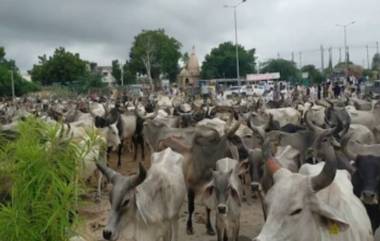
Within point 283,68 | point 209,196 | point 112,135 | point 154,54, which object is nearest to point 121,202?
point 209,196

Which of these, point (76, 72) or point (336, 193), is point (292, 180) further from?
point (76, 72)

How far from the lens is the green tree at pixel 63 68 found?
2633 inches

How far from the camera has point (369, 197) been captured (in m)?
5.79

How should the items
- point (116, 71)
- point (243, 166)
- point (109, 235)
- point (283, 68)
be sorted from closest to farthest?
point (109, 235)
point (243, 166)
point (116, 71)
point (283, 68)

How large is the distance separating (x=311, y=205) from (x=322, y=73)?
238 ft

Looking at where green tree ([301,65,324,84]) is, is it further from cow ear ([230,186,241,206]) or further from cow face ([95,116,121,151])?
cow ear ([230,186,241,206])

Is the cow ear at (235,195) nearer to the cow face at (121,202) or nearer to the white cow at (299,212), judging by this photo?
the cow face at (121,202)

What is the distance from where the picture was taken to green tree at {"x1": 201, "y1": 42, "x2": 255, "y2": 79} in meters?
74.4

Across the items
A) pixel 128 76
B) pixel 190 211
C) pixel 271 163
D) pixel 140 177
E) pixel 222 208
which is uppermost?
pixel 128 76

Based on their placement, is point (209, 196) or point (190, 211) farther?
point (190, 211)

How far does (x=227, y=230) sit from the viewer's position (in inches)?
303

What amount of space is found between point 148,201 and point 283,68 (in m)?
77.2

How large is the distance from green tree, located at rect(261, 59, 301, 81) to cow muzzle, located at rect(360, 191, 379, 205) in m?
73.3

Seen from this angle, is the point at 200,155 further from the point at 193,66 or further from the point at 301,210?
the point at 193,66
